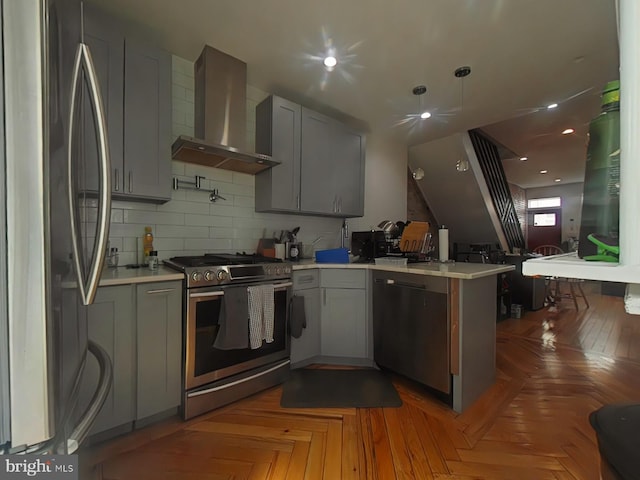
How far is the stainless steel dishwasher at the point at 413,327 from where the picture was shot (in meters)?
1.90

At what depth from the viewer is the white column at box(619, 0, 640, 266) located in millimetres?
304

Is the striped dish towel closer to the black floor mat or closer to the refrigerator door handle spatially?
the black floor mat

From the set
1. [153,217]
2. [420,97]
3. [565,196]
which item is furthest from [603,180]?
[565,196]

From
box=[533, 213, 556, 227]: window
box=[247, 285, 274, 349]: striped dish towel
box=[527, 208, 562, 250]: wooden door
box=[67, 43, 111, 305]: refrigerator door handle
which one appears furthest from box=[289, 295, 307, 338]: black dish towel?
box=[533, 213, 556, 227]: window

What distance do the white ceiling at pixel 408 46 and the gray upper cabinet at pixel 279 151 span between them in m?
0.27

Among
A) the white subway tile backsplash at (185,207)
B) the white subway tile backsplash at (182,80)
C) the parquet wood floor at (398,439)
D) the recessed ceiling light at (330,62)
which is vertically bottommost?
the parquet wood floor at (398,439)

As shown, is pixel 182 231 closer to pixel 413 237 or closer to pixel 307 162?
pixel 307 162

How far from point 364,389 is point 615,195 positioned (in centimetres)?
210

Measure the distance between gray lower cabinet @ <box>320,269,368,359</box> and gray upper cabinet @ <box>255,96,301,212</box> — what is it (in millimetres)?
815

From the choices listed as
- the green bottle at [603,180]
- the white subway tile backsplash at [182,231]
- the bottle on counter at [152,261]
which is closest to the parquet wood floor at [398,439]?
the bottle on counter at [152,261]

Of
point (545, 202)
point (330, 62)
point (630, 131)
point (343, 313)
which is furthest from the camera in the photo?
point (545, 202)

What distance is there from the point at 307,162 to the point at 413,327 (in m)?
1.84

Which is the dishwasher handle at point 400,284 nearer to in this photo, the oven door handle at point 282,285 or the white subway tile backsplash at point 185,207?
the oven door handle at point 282,285

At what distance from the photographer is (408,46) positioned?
2.12 m
